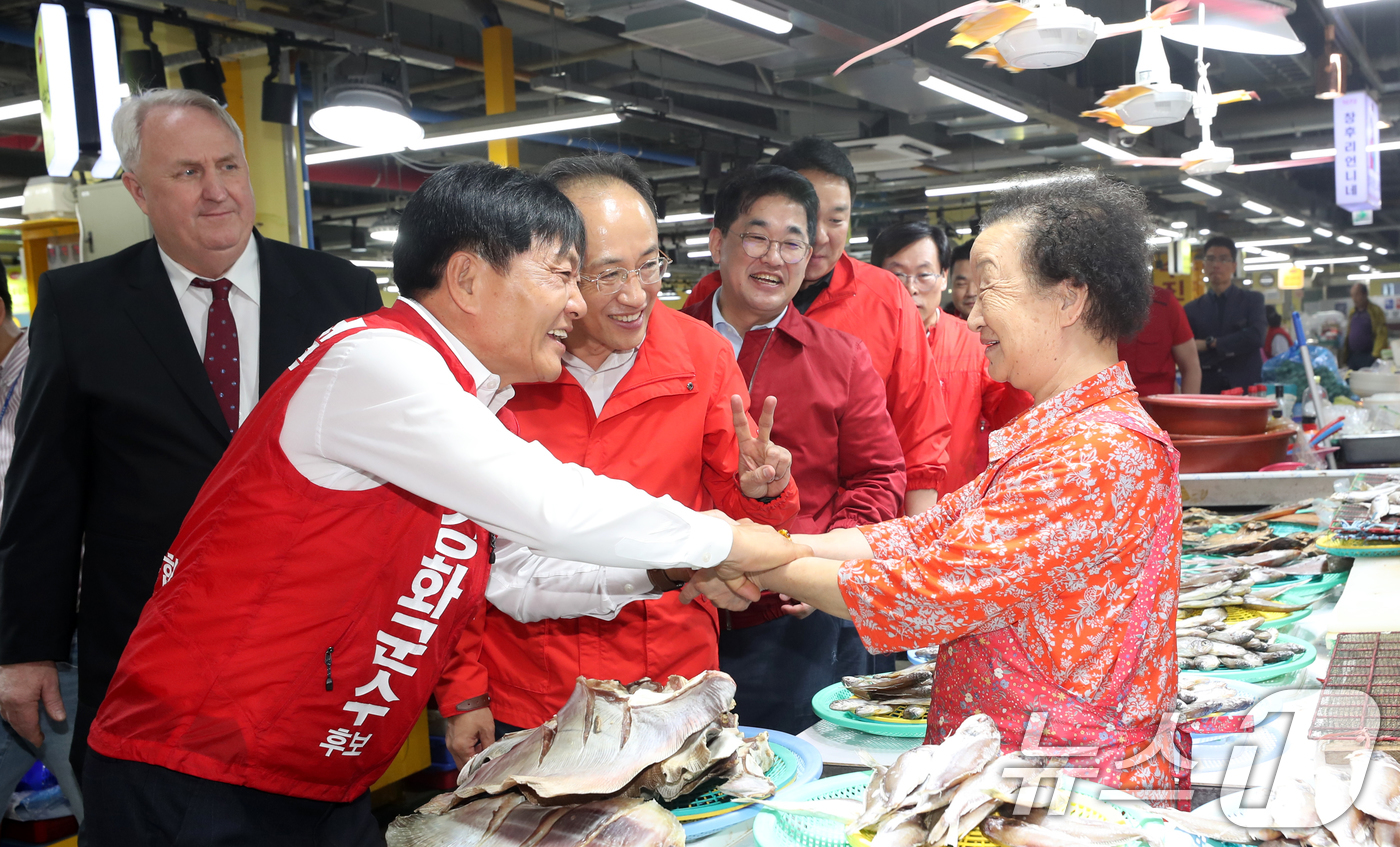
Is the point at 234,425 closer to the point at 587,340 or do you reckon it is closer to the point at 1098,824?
the point at 587,340

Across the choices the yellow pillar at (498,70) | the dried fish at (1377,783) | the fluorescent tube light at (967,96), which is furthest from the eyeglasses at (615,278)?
the yellow pillar at (498,70)

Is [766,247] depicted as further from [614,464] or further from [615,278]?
[614,464]

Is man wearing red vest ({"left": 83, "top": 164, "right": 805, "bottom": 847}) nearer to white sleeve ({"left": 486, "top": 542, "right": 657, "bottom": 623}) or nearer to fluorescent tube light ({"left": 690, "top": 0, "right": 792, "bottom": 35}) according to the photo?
white sleeve ({"left": 486, "top": 542, "right": 657, "bottom": 623})

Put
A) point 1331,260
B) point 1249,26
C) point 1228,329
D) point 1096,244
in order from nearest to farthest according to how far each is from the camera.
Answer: point 1096,244 → point 1249,26 → point 1228,329 → point 1331,260

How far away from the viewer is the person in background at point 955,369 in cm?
377

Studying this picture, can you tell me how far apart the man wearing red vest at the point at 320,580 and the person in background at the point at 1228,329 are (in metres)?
7.37

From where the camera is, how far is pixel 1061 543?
4.83 ft

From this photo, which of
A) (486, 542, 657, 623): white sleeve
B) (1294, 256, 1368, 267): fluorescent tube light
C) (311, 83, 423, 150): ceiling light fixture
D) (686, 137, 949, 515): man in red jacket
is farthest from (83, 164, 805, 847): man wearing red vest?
(1294, 256, 1368, 267): fluorescent tube light

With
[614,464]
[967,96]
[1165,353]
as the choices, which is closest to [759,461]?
[614,464]

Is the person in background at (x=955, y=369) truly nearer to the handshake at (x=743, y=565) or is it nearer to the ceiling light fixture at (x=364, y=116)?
the handshake at (x=743, y=565)

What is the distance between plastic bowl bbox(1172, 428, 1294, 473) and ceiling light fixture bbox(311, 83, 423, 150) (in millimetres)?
4952

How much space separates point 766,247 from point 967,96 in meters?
7.18

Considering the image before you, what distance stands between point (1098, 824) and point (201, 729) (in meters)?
1.16

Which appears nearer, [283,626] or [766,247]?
[283,626]
